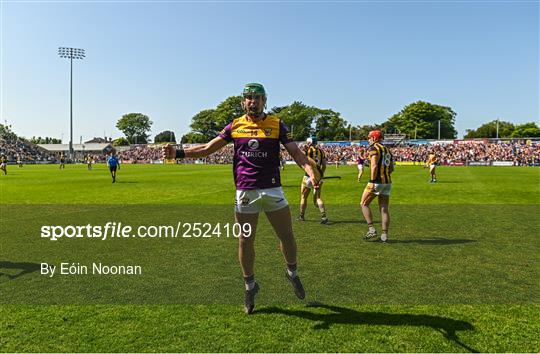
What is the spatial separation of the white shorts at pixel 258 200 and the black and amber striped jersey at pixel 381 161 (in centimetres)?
418

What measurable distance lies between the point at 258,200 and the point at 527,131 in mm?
112492

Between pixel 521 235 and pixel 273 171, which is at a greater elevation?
pixel 273 171

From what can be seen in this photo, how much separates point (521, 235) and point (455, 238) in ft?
5.02

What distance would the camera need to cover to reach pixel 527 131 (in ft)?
322

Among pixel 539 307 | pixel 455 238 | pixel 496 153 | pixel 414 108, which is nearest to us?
pixel 539 307

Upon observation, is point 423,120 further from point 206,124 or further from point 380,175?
point 380,175

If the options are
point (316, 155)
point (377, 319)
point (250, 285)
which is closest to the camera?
point (377, 319)

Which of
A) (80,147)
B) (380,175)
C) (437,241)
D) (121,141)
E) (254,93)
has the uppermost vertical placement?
(121,141)

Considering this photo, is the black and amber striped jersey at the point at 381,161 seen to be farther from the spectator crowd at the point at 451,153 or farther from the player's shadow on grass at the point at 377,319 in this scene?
the spectator crowd at the point at 451,153

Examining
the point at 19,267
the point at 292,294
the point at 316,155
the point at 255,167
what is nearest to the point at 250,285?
the point at 292,294

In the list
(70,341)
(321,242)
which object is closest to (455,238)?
(321,242)

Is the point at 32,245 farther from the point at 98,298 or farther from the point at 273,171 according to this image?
the point at 273,171

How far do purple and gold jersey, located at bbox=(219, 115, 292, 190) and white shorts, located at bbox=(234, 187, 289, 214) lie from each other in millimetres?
60

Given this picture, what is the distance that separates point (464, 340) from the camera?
396cm
